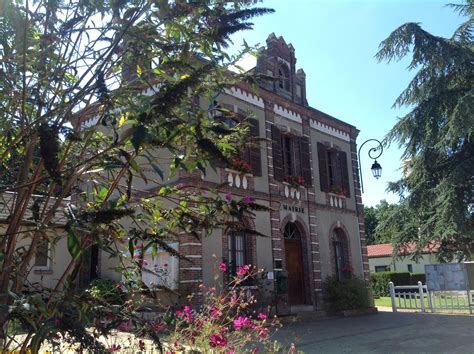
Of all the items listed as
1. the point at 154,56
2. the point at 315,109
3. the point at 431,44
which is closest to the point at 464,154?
the point at 431,44

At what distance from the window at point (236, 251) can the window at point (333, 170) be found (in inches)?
203

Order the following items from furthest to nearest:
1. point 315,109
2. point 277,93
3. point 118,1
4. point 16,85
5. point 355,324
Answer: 1. point 315,109
2. point 277,93
3. point 355,324
4. point 16,85
5. point 118,1

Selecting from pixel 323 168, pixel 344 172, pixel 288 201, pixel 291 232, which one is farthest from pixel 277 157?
pixel 344 172

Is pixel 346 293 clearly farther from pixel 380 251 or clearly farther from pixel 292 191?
pixel 380 251

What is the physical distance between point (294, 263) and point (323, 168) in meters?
3.98

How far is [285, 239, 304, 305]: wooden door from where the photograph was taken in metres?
15.4

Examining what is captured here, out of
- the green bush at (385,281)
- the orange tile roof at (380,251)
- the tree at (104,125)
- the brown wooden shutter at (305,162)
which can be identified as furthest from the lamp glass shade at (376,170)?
the orange tile roof at (380,251)

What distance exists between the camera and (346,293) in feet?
51.4

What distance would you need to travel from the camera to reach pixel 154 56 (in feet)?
9.55

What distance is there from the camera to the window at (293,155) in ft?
52.1

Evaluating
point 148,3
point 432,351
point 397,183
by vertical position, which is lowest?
point 432,351

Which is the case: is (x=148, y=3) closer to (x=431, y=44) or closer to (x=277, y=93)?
(x=277, y=93)

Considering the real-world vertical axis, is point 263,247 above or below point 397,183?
below

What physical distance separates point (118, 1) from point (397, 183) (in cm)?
2005
